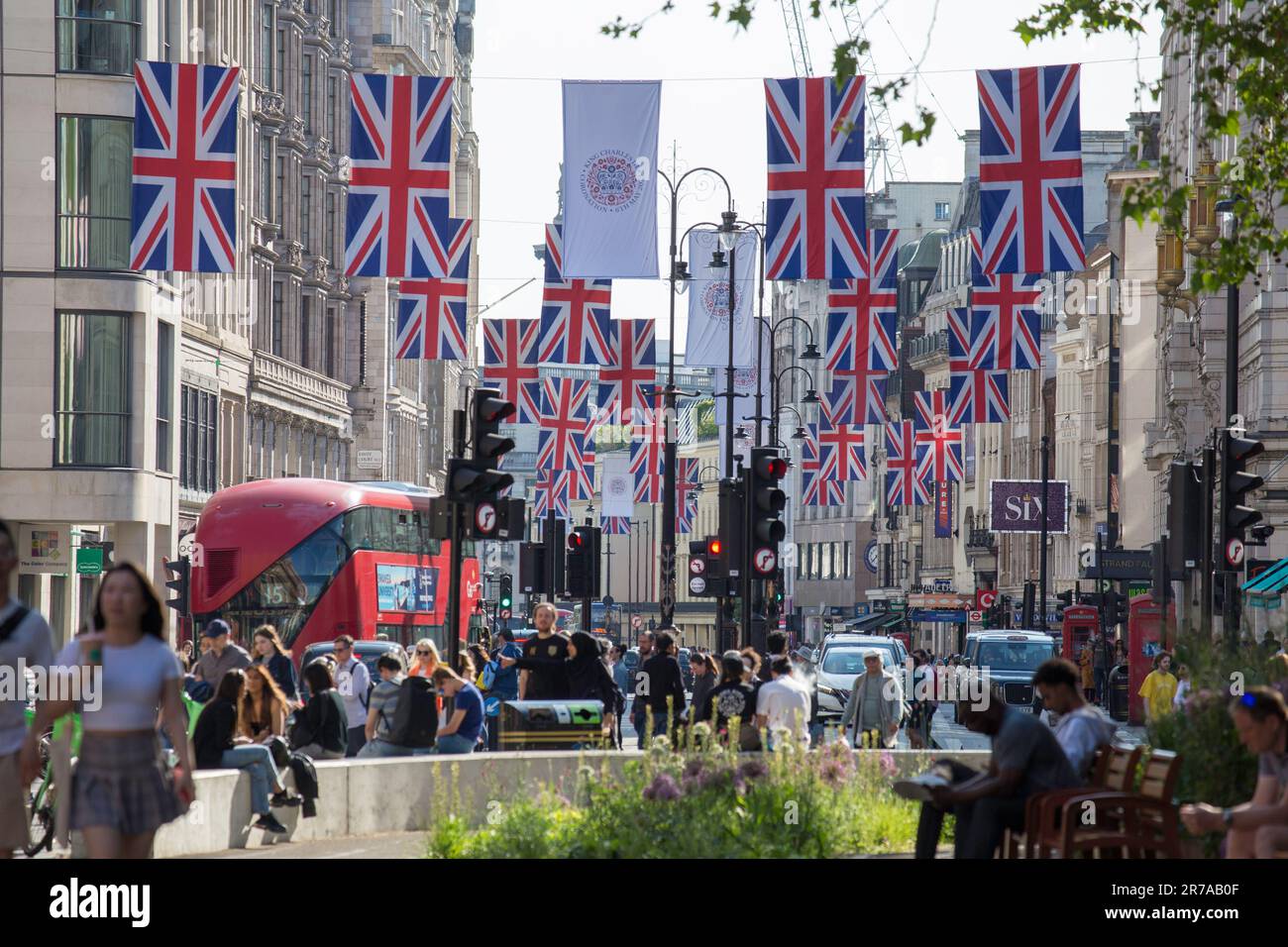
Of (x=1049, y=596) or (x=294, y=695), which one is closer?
(x=294, y=695)

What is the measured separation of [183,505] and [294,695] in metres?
31.3

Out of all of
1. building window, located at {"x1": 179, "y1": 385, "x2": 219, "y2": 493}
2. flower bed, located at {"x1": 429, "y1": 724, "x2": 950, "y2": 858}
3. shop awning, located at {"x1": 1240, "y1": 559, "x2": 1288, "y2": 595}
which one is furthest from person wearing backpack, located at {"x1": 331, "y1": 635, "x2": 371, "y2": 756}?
building window, located at {"x1": 179, "y1": 385, "x2": 219, "y2": 493}

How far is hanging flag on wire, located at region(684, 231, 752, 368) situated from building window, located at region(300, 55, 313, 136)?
63.3ft

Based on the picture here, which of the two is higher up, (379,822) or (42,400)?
(42,400)

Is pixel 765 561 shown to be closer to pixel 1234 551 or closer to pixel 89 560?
pixel 1234 551

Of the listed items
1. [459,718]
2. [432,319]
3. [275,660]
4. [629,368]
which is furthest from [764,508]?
[629,368]

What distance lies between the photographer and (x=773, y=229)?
2878 cm

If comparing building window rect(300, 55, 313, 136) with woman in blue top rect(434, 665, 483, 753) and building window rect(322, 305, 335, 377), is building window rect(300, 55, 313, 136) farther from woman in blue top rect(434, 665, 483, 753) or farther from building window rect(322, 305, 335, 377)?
woman in blue top rect(434, 665, 483, 753)

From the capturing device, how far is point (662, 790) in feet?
45.5

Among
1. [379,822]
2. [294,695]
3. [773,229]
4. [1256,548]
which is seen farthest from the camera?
[1256,548]

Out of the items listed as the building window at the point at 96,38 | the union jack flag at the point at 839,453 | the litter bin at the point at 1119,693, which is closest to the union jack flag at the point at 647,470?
the union jack flag at the point at 839,453

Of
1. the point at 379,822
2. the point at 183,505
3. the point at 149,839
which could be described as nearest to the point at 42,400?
the point at 183,505

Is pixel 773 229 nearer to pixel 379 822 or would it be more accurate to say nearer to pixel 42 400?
pixel 379 822

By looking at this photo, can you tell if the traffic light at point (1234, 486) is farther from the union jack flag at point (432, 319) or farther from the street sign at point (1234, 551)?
the union jack flag at point (432, 319)
